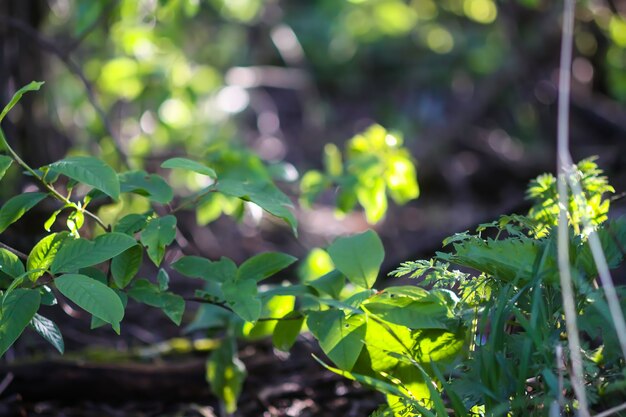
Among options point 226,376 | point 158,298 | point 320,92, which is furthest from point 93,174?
point 320,92

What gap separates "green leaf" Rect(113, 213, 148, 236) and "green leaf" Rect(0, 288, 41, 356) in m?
0.23

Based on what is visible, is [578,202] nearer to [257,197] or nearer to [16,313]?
[257,197]

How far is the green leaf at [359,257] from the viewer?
1420mm

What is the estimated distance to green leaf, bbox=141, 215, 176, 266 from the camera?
1.37m

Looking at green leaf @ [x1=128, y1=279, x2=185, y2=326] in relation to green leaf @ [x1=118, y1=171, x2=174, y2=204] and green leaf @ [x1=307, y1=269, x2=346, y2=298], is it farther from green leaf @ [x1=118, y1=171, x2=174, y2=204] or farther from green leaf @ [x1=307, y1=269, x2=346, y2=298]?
green leaf @ [x1=307, y1=269, x2=346, y2=298]

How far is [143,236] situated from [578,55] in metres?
4.39

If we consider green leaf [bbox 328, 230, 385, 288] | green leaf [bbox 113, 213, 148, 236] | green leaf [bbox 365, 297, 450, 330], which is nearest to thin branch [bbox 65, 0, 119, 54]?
green leaf [bbox 113, 213, 148, 236]

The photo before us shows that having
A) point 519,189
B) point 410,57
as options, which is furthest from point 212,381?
point 410,57

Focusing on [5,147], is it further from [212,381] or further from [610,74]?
[610,74]

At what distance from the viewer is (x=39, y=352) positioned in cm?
225

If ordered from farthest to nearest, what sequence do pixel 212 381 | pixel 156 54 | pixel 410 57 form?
pixel 410 57 < pixel 156 54 < pixel 212 381

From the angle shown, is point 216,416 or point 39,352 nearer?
point 216,416

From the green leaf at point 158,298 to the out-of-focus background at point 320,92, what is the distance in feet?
2.48

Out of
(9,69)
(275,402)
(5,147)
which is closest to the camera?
(5,147)
